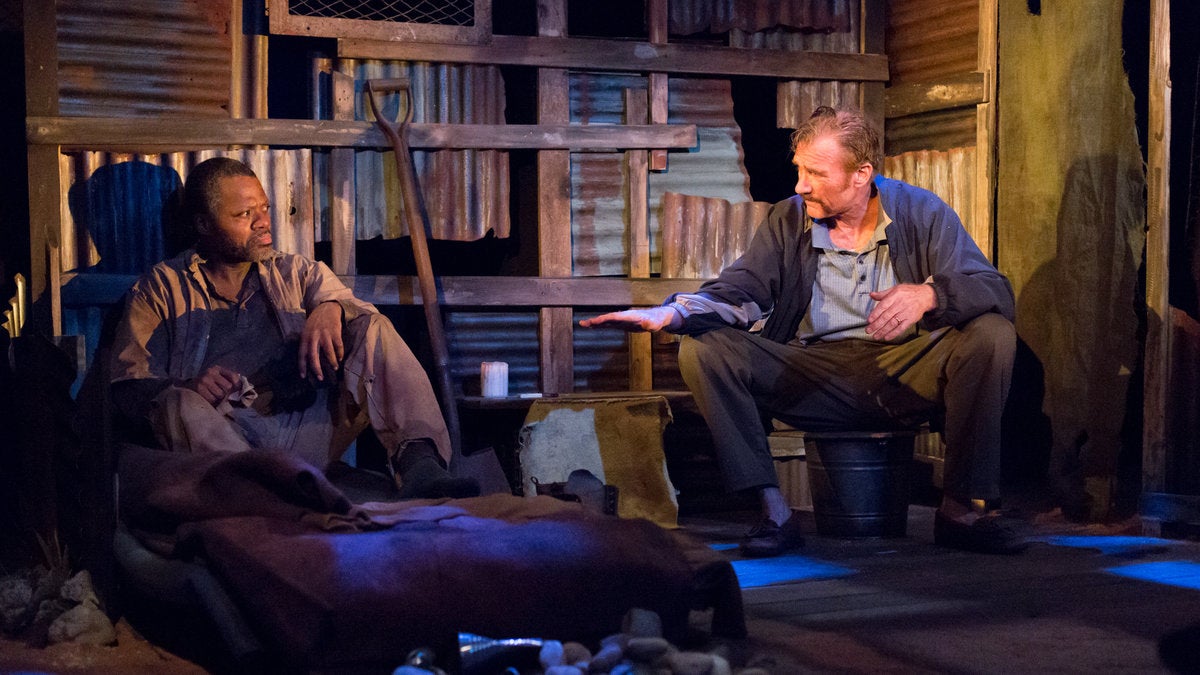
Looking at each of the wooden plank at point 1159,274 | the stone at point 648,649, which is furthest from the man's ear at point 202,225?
the wooden plank at point 1159,274

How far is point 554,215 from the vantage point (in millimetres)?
6059

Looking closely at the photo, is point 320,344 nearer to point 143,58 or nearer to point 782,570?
point 782,570

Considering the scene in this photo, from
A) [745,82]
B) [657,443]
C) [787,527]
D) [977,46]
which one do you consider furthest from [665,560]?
[745,82]

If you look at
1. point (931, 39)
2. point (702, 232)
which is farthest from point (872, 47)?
point (702, 232)

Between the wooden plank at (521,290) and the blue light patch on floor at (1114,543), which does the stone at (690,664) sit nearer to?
the blue light patch on floor at (1114,543)

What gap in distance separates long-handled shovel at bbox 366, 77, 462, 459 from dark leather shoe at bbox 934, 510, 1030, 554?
2.18m

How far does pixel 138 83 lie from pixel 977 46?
4062 millimetres

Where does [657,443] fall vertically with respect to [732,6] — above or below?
below

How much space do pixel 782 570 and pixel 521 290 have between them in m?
2.42

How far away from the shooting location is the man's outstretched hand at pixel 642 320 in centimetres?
454

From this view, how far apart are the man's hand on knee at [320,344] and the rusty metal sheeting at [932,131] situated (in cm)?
338

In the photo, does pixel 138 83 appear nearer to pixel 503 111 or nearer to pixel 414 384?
pixel 503 111

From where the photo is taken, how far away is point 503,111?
6035 millimetres

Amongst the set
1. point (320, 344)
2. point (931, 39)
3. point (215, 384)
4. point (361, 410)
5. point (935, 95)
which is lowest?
point (361, 410)
